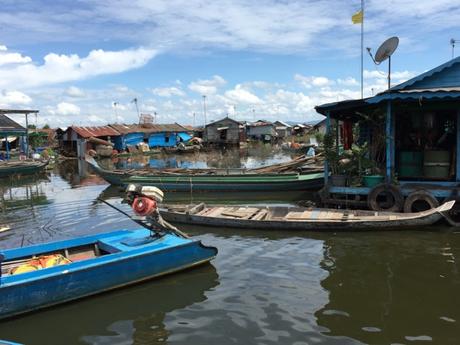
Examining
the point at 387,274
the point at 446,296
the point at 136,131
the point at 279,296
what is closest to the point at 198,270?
the point at 279,296

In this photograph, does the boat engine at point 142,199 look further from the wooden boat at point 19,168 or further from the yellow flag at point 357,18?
the wooden boat at point 19,168

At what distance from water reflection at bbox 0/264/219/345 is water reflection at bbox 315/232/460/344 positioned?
Answer: 213 centimetres

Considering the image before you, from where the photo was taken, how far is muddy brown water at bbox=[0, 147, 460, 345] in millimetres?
5414

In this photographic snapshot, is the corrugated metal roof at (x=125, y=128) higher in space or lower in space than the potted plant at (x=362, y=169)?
higher

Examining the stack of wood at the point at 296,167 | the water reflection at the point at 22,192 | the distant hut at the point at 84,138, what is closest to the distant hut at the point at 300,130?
the distant hut at the point at 84,138

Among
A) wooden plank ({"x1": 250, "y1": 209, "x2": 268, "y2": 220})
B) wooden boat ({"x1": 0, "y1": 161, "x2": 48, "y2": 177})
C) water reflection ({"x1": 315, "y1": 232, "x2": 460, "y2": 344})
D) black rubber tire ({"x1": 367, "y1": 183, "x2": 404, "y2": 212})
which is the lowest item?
water reflection ({"x1": 315, "y1": 232, "x2": 460, "y2": 344})

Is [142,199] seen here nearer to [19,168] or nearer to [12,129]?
[19,168]

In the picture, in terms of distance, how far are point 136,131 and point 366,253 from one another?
4145cm

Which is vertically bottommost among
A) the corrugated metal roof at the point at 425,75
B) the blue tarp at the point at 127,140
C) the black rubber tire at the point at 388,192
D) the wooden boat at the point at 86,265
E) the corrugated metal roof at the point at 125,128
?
the wooden boat at the point at 86,265

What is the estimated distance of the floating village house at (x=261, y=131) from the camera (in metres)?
56.9

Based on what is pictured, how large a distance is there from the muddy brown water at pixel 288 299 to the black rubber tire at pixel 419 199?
940mm

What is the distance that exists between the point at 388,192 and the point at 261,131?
154 ft

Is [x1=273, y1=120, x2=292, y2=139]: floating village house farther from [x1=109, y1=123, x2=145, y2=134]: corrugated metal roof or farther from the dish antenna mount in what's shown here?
the dish antenna mount

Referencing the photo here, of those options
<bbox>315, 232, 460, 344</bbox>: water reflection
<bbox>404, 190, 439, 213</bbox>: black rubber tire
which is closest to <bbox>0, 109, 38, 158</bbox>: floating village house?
<bbox>404, 190, 439, 213</bbox>: black rubber tire
